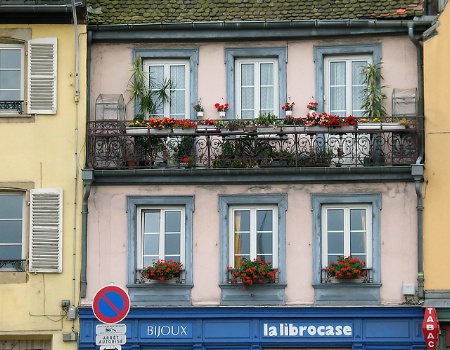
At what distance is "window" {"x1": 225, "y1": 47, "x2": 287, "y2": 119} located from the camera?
26.9 m

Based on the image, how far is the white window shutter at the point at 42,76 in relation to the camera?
2658 centimetres

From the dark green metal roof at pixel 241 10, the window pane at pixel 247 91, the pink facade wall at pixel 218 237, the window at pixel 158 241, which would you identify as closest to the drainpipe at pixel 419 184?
the pink facade wall at pixel 218 237

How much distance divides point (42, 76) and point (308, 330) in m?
7.34

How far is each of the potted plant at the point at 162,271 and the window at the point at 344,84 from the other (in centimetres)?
445

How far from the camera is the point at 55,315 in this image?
26.1m

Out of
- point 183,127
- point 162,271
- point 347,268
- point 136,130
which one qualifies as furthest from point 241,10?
point 347,268

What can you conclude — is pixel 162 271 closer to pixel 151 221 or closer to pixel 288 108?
pixel 151 221

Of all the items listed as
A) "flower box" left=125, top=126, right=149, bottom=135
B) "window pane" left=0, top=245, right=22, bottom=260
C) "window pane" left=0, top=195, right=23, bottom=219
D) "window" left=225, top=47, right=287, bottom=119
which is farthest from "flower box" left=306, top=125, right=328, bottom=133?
"window pane" left=0, top=245, right=22, bottom=260

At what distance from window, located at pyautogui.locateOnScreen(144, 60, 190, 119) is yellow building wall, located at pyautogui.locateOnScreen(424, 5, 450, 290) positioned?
16.0 feet

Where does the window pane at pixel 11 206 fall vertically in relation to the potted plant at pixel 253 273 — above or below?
above

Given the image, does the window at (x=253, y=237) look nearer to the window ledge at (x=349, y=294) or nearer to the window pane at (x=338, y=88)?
the window ledge at (x=349, y=294)

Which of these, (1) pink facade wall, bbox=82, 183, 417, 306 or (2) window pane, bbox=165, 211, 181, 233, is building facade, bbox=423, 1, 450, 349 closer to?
(1) pink facade wall, bbox=82, 183, 417, 306

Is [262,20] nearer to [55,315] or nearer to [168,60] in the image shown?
[168,60]

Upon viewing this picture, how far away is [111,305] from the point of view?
19984 mm
